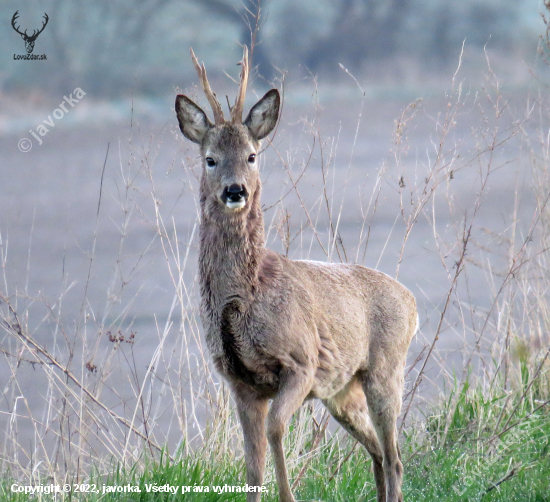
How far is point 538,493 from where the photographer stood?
4.84 meters

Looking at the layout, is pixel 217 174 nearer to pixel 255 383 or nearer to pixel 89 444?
pixel 255 383

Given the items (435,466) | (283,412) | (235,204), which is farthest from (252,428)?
(435,466)

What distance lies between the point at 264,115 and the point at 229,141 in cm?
32

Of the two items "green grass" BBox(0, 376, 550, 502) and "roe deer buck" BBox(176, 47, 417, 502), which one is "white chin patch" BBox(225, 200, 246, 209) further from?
"green grass" BBox(0, 376, 550, 502)

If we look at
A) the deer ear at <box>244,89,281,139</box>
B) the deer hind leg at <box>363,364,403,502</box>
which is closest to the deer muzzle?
the deer ear at <box>244,89,281,139</box>

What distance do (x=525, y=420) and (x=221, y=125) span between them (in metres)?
3.30

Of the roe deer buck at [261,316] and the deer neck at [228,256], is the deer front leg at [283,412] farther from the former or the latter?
the deer neck at [228,256]

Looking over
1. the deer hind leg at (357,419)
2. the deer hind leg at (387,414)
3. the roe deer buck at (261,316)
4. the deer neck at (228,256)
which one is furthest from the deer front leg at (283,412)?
the deer hind leg at (357,419)

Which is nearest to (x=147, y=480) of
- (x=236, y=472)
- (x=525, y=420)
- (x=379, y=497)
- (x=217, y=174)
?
(x=236, y=472)

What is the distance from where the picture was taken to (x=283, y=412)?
413cm

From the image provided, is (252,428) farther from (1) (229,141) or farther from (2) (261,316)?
(1) (229,141)

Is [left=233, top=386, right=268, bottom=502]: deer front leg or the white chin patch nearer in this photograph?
the white chin patch

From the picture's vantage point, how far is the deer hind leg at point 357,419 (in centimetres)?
515

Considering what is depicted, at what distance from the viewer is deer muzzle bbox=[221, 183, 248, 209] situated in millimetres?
4117
